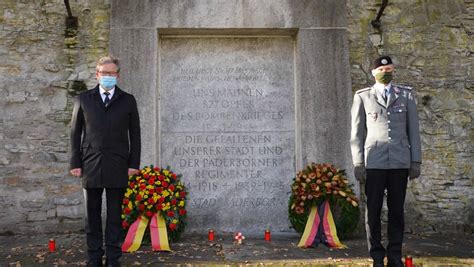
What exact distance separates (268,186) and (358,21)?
101 inches

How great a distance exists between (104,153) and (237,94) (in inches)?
103

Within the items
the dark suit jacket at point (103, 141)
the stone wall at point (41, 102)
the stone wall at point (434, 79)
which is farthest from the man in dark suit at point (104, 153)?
the stone wall at point (434, 79)

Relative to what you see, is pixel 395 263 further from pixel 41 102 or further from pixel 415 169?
pixel 41 102

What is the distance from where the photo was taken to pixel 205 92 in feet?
20.6

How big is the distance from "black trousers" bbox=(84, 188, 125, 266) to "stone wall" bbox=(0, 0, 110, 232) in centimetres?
221

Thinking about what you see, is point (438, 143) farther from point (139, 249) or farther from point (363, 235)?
point (139, 249)

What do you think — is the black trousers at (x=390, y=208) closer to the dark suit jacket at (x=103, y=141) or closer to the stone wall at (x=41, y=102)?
the dark suit jacket at (x=103, y=141)

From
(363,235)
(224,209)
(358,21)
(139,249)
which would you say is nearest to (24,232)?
(139,249)

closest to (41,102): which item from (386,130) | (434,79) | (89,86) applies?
(89,86)

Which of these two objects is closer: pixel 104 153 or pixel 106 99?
pixel 104 153

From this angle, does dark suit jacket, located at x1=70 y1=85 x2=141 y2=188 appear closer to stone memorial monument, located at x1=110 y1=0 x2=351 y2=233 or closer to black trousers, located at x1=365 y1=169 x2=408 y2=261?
stone memorial monument, located at x1=110 y1=0 x2=351 y2=233

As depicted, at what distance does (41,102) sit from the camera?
627 cm

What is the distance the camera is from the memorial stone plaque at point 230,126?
20.2ft

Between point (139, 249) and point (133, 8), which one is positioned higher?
point (133, 8)
